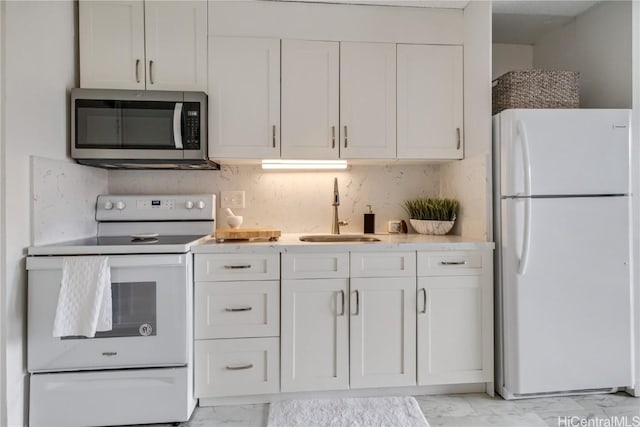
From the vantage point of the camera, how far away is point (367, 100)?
2.22 meters

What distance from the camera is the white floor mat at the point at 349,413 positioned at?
1.75 metres

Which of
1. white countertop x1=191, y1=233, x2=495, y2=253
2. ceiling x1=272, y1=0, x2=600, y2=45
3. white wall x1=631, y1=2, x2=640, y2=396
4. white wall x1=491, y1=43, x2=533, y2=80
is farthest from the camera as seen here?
white wall x1=491, y1=43, x2=533, y2=80

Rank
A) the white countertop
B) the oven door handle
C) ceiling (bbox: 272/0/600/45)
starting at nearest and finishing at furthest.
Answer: the oven door handle → the white countertop → ceiling (bbox: 272/0/600/45)

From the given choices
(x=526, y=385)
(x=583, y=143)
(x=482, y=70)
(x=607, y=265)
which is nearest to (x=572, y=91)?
(x=583, y=143)

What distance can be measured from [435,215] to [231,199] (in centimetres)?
138

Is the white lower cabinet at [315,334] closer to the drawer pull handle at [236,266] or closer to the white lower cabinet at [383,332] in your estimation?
the white lower cabinet at [383,332]

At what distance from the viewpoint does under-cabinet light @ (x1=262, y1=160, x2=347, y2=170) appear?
2373 millimetres

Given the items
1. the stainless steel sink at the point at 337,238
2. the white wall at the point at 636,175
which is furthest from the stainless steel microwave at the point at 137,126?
the white wall at the point at 636,175

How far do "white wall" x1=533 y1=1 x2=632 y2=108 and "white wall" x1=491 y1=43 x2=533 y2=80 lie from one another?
0.13 m

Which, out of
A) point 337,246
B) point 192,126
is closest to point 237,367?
point 337,246

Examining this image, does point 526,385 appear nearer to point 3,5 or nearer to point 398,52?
point 398,52

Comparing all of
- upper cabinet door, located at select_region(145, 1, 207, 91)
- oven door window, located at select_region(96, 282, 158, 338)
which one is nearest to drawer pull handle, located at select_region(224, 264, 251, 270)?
oven door window, located at select_region(96, 282, 158, 338)

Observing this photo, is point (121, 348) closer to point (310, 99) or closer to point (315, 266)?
point (315, 266)

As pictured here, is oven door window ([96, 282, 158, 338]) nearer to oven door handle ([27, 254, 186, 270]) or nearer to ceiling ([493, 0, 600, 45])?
oven door handle ([27, 254, 186, 270])
